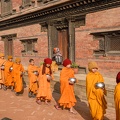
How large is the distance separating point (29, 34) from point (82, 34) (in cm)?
512

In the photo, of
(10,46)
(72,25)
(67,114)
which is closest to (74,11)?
(72,25)

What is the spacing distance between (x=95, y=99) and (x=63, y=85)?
145cm

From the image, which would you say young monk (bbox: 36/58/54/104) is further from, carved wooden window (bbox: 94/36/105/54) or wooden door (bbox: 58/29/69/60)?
wooden door (bbox: 58/29/69/60)

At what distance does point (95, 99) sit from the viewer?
5.21 m

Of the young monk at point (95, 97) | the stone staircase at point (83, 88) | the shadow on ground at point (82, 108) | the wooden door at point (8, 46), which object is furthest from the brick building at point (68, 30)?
the young monk at point (95, 97)

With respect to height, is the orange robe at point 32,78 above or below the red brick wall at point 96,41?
below

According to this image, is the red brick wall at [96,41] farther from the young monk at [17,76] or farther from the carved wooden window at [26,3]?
the carved wooden window at [26,3]

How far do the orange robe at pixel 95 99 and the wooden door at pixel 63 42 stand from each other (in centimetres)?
654

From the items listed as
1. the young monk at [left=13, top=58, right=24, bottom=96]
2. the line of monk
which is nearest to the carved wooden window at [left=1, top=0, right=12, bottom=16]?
the line of monk

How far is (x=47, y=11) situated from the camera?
12234mm

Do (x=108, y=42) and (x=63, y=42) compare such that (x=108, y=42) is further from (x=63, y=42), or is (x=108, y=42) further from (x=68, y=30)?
(x=63, y=42)

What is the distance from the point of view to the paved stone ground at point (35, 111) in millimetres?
6023

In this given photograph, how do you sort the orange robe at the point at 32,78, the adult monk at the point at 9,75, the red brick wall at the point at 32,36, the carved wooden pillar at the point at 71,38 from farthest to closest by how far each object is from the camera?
1. the red brick wall at the point at 32,36
2. the carved wooden pillar at the point at 71,38
3. the adult monk at the point at 9,75
4. the orange robe at the point at 32,78

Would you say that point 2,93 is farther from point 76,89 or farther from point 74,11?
point 74,11
